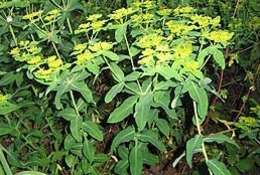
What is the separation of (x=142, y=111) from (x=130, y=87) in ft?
0.43

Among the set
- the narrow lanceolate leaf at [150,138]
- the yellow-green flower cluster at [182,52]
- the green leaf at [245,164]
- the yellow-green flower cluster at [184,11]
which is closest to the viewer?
the yellow-green flower cluster at [182,52]

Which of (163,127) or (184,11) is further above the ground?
(184,11)

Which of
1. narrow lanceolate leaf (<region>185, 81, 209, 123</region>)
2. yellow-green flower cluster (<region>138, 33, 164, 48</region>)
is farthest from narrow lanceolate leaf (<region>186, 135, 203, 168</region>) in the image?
yellow-green flower cluster (<region>138, 33, 164, 48</region>)

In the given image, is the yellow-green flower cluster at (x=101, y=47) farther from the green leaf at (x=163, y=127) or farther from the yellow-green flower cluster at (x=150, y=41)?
the green leaf at (x=163, y=127)

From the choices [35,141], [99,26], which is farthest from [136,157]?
[35,141]

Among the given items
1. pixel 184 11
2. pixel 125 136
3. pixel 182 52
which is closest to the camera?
pixel 182 52

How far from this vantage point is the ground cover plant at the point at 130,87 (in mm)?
1482

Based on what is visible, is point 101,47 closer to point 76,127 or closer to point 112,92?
point 112,92

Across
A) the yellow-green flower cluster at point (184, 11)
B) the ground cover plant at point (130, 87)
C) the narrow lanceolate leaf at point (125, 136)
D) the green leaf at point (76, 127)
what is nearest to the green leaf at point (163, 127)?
the ground cover plant at point (130, 87)

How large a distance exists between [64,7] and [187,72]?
84 centimetres

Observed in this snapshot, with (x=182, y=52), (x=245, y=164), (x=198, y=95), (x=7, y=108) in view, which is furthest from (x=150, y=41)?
(x=245, y=164)

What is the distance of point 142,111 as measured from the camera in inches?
58.6

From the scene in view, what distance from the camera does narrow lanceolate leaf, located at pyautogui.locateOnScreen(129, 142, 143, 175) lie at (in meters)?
1.76

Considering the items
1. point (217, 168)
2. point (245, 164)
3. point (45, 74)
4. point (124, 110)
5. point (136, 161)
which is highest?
point (45, 74)
